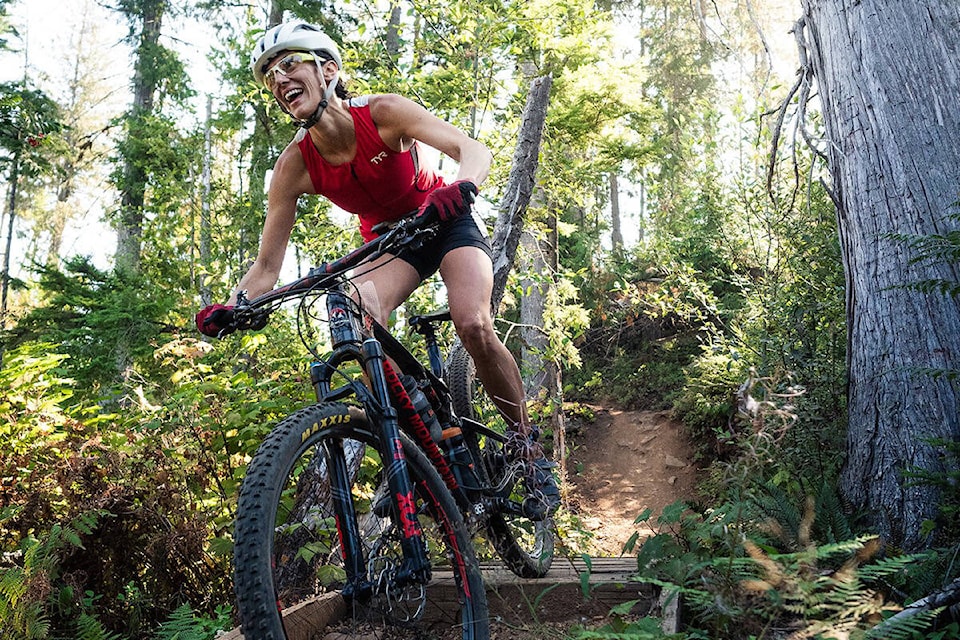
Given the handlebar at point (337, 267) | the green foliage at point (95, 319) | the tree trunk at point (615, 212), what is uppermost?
the tree trunk at point (615, 212)

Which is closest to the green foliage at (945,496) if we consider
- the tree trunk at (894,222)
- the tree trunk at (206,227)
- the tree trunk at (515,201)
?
the tree trunk at (894,222)

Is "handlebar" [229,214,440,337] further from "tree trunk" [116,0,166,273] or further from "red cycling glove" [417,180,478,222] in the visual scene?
"tree trunk" [116,0,166,273]

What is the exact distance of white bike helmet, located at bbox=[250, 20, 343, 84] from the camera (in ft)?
9.66

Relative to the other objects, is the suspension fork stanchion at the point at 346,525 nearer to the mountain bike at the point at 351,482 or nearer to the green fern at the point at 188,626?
the mountain bike at the point at 351,482

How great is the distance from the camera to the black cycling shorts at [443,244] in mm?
3316

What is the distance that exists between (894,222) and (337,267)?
2.72 metres

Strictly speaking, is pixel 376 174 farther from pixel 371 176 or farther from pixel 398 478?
pixel 398 478

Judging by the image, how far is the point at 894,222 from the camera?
338 centimetres

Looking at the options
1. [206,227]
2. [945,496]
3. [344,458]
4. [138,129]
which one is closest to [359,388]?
[344,458]

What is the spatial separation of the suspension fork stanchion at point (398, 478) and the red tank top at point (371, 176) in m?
1.13

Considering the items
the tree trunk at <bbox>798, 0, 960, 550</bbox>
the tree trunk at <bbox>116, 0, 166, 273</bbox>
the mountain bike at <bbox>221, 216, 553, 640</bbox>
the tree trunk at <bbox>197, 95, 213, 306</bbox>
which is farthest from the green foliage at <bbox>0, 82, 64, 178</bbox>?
the tree trunk at <bbox>798, 0, 960, 550</bbox>

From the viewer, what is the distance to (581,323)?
11.1 meters

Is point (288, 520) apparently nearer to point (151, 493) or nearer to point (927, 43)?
point (151, 493)

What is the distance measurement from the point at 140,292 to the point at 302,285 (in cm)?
1039
